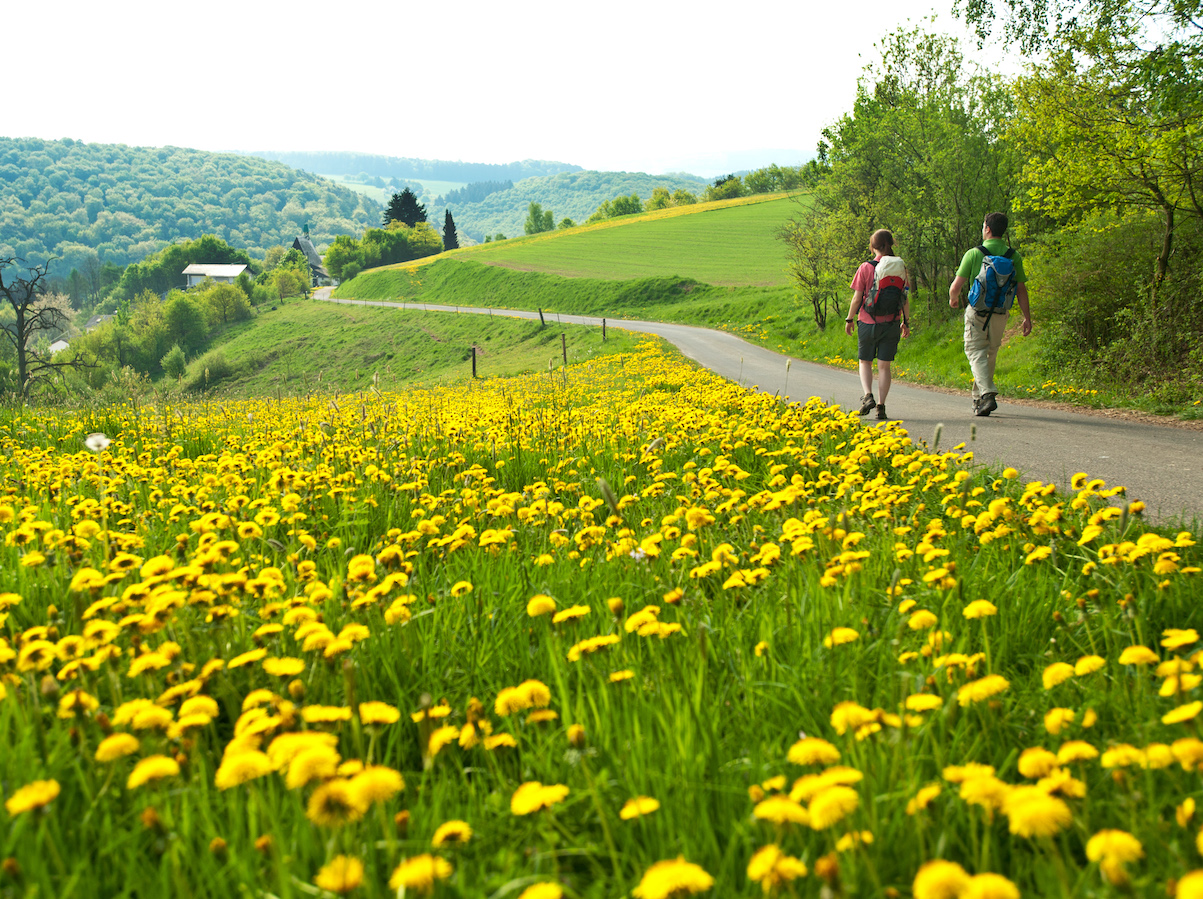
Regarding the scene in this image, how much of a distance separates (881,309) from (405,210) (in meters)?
122

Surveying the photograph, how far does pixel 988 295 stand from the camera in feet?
27.0

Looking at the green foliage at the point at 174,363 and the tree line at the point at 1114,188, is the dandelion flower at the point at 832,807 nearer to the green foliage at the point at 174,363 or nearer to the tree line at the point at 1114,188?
the tree line at the point at 1114,188

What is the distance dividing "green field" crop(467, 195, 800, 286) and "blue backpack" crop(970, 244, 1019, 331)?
3835 centimetres

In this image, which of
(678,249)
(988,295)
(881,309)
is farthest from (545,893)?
(678,249)

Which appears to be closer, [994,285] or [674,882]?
[674,882]

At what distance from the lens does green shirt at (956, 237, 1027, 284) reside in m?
8.13

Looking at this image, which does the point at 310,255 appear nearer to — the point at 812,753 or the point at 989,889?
the point at 812,753

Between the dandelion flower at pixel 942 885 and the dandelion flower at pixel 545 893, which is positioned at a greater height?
the dandelion flower at pixel 942 885

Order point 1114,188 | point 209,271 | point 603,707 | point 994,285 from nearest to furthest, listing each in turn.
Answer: point 603,707
point 994,285
point 1114,188
point 209,271

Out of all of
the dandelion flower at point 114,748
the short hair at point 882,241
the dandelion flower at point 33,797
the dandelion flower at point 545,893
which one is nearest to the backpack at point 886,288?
the short hair at point 882,241

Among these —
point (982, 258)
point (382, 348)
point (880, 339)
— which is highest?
point (982, 258)

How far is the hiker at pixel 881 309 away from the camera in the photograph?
27.8 feet

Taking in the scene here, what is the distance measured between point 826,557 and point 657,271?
5483cm

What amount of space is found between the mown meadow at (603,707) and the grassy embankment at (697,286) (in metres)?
9.60
